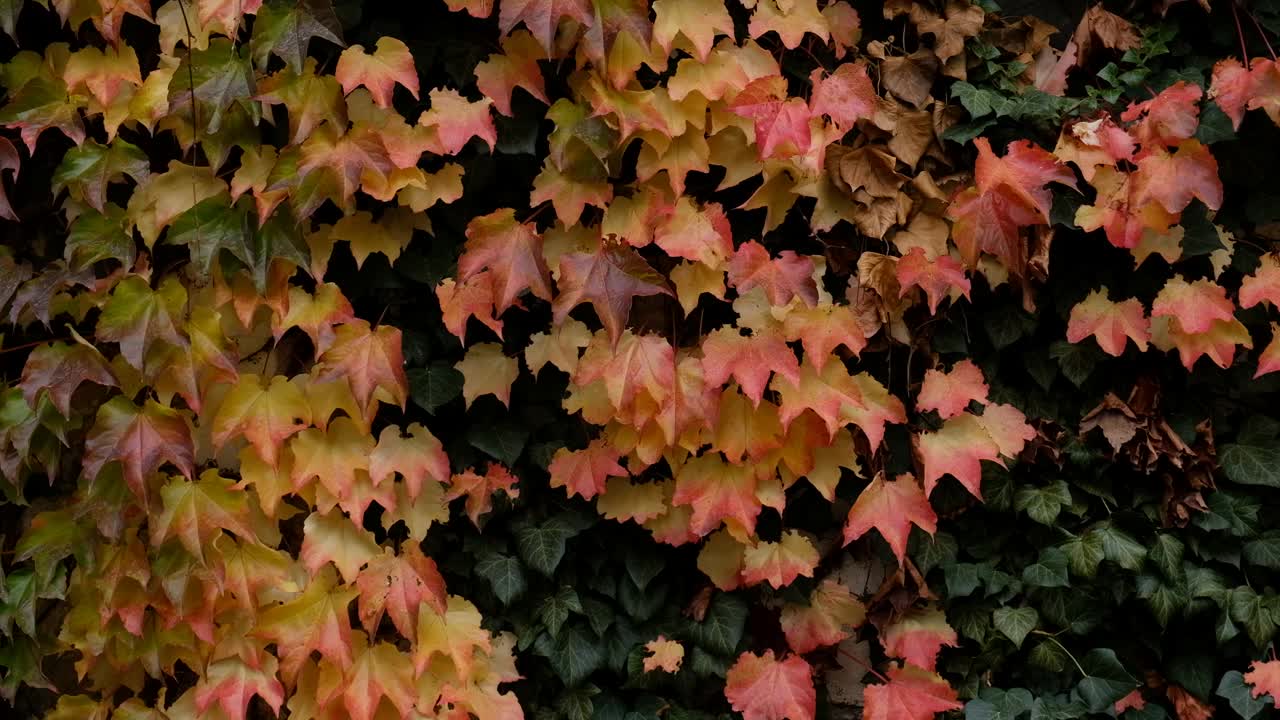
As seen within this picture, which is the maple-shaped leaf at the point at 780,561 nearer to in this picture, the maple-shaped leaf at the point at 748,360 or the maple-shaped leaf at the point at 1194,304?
the maple-shaped leaf at the point at 748,360

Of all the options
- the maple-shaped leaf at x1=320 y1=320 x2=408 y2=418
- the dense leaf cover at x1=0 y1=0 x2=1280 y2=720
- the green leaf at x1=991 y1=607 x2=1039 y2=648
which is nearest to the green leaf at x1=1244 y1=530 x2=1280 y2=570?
the dense leaf cover at x1=0 y1=0 x2=1280 y2=720

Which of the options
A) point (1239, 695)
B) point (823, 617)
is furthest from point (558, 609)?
point (1239, 695)

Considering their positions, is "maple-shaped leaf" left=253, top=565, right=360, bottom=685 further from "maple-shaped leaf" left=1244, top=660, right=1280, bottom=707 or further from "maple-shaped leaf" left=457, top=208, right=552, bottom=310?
"maple-shaped leaf" left=1244, top=660, right=1280, bottom=707

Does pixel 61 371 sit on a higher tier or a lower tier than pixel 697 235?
lower

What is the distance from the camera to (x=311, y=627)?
2.42 meters

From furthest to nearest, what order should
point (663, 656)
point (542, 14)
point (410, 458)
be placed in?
point (663, 656) < point (410, 458) < point (542, 14)

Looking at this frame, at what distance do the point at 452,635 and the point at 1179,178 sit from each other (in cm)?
181

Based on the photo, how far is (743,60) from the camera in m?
2.41

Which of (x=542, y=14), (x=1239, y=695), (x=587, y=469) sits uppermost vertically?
(x=542, y=14)

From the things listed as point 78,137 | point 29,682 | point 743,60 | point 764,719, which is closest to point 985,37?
point 743,60

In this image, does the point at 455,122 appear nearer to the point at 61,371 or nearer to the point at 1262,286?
the point at 61,371

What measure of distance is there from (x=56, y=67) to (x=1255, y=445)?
2.74 meters

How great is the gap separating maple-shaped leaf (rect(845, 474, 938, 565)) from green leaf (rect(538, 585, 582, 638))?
2.01 ft

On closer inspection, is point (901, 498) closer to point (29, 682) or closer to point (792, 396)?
point (792, 396)
